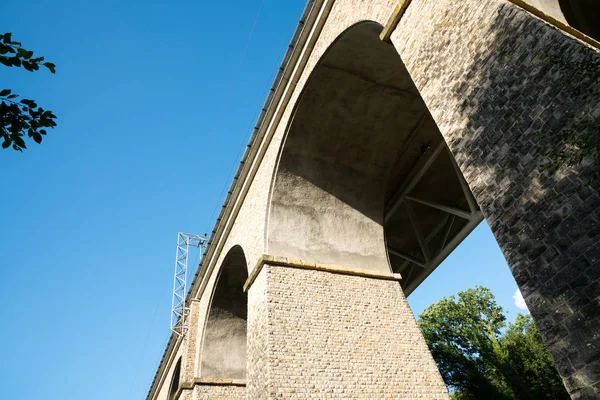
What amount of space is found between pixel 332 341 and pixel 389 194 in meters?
5.55

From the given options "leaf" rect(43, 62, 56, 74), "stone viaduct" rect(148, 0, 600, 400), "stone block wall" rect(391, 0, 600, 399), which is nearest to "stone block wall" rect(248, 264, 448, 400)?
"stone viaduct" rect(148, 0, 600, 400)

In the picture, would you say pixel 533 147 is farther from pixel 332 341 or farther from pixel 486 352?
pixel 486 352

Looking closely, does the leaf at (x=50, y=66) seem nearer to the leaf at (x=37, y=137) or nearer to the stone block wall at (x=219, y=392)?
the leaf at (x=37, y=137)


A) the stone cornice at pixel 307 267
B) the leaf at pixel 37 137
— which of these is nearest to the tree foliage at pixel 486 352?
the stone cornice at pixel 307 267

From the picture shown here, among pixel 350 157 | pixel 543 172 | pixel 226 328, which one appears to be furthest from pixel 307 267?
pixel 226 328

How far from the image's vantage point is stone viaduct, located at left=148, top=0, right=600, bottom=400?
323 cm

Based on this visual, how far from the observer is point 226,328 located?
14422 millimetres

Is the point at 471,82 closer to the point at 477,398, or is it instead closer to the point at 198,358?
the point at 198,358

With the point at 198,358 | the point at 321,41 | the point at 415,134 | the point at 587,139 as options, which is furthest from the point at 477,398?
the point at 587,139

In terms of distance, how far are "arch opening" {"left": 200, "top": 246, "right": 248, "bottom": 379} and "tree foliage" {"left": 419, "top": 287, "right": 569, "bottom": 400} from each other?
16.5 m

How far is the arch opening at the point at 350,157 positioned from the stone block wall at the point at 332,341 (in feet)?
2.85

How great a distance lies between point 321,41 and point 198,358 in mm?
11277

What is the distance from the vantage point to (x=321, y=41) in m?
8.23

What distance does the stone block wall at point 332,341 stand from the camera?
6973 millimetres
